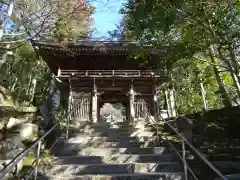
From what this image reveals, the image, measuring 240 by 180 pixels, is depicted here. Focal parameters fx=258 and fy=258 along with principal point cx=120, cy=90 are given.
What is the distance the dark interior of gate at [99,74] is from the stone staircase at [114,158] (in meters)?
5.83

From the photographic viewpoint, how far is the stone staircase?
4.64 metres

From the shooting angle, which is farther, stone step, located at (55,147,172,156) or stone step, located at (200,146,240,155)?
stone step, located at (200,146,240,155)

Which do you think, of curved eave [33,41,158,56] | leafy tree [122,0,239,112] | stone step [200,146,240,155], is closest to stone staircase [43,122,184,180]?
stone step [200,146,240,155]

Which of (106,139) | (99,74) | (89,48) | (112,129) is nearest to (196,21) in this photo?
(106,139)

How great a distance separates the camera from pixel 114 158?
5918mm

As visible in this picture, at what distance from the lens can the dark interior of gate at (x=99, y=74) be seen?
15.1 m

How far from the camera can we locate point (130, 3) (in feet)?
24.9

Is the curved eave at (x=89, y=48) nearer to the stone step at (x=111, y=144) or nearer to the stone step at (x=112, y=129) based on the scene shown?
the stone step at (x=112, y=129)

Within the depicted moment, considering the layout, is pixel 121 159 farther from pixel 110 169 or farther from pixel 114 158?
pixel 110 169

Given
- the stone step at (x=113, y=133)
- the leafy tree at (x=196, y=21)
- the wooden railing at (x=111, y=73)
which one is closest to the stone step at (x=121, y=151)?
the stone step at (x=113, y=133)

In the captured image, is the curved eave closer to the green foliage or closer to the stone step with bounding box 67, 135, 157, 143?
the green foliage

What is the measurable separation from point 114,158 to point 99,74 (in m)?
9.73

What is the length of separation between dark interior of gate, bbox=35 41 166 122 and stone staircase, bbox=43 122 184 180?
583cm

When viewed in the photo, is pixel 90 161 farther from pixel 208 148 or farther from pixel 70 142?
pixel 208 148
